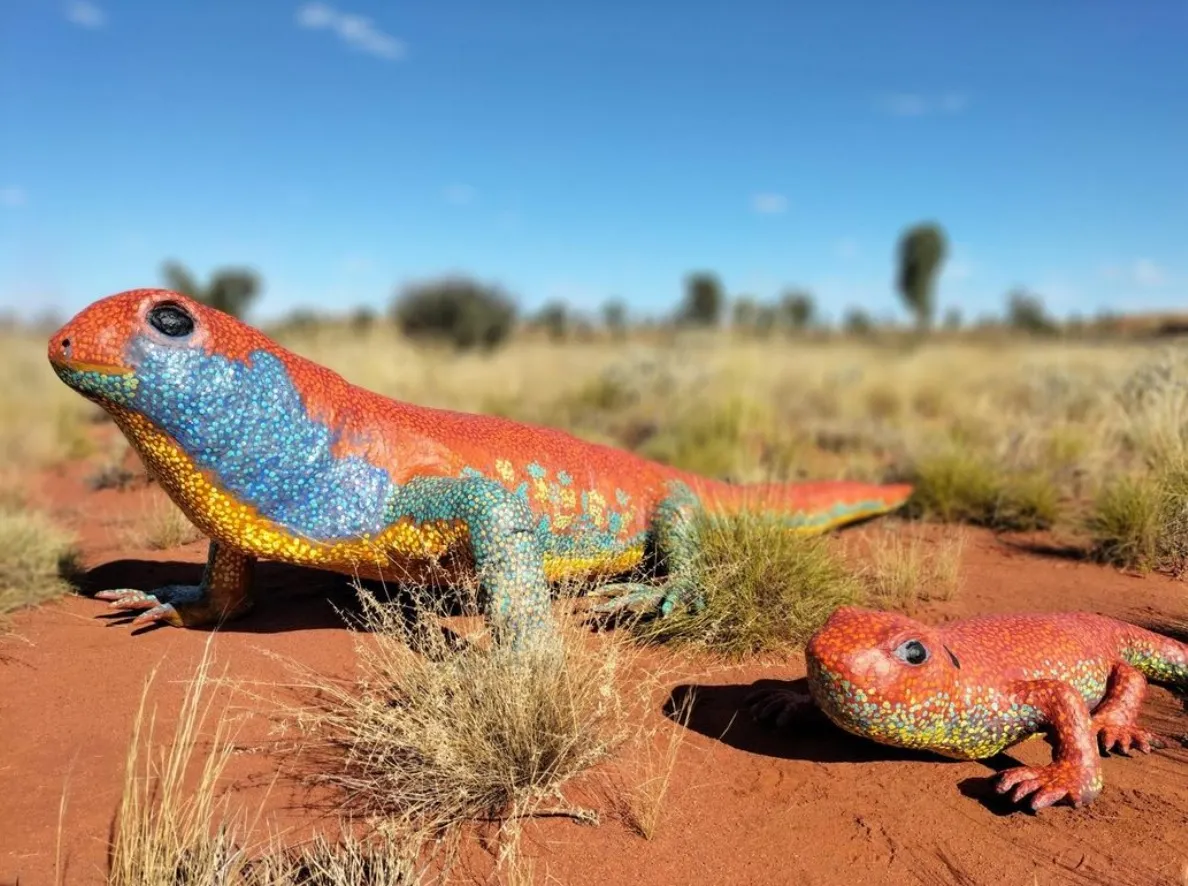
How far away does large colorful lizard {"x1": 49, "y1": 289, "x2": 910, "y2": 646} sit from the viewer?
10.3 feet

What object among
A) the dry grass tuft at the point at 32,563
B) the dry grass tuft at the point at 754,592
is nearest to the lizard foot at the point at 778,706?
the dry grass tuft at the point at 754,592

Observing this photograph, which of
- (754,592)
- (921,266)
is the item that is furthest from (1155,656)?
(921,266)

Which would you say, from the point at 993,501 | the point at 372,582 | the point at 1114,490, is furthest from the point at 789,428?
the point at 372,582

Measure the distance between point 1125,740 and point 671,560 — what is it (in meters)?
2.11

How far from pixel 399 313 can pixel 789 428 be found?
65.9 feet

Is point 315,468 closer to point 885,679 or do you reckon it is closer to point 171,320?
point 171,320

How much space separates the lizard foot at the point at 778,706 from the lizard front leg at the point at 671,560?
2.27 ft

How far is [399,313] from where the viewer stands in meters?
28.3

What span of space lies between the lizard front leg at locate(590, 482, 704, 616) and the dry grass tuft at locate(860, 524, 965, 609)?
1.12 m

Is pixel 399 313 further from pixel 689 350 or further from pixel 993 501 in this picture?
pixel 993 501

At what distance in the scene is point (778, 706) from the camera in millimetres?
3502

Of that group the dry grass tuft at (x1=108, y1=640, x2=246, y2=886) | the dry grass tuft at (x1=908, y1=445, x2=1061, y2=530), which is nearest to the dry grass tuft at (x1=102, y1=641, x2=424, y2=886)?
the dry grass tuft at (x1=108, y1=640, x2=246, y2=886)

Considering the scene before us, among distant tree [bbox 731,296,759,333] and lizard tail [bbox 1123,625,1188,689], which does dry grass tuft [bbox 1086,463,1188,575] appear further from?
distant tree [bbox 731,296,759,333]

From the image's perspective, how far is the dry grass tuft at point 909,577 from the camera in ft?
15.5
